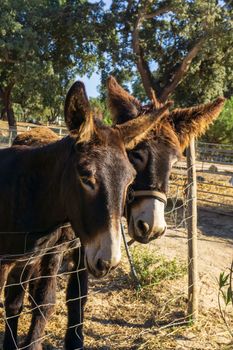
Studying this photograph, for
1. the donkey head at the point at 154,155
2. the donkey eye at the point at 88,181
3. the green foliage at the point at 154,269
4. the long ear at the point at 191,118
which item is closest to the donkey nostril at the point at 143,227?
the donkey head at the point at 154,155

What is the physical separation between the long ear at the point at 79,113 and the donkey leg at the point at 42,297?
1348mm

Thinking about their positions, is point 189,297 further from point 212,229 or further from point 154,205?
point 212,229

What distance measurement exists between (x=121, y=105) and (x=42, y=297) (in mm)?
1991

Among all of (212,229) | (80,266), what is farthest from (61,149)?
(212,229)

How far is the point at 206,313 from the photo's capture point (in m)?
4.53

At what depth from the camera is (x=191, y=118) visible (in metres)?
4.00

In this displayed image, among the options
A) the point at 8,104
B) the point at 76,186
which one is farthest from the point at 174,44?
the point at 76,186

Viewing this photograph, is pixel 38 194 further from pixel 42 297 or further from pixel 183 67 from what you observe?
pixel 183 67

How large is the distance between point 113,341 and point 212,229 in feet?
17.3

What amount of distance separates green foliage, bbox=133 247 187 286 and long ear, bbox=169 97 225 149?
1.90 m

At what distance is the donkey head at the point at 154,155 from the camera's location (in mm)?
3143

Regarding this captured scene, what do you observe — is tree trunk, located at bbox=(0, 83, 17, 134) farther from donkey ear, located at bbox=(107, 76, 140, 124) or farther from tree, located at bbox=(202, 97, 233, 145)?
donkey ear, located at bbox=(107, 76, 140, 124)

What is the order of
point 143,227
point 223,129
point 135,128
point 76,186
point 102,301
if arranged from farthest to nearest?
point 223,129
point 102,301
point 143,227
point 135,128
point 76,186

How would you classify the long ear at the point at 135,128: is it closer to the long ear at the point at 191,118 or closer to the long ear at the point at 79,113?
the long ear at the point at 79,113
